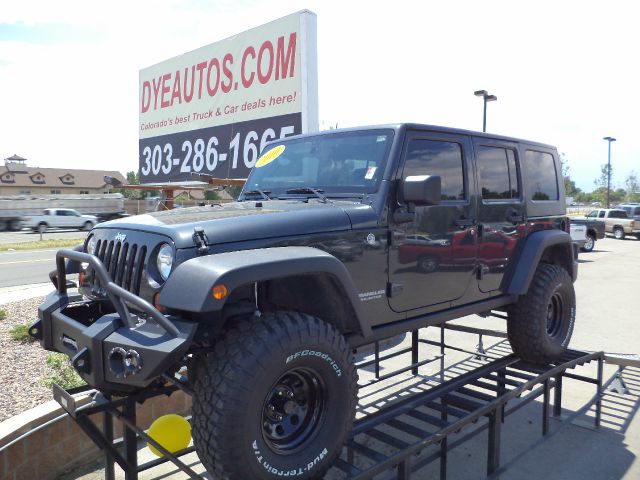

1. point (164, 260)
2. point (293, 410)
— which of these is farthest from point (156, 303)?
point (293, 410)

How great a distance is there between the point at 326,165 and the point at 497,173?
1.44 m

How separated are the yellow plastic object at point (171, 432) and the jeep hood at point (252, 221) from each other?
4.05 feet

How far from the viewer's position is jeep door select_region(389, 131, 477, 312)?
309 cm

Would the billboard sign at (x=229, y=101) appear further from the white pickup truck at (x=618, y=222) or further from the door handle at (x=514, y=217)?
the white pickup truck at (x=618, y=222)

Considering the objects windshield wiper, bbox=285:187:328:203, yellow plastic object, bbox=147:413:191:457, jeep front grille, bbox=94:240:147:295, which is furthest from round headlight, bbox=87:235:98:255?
windshield wiper, bbox=285:187:328:203

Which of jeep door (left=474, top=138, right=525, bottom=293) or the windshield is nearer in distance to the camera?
the windshield

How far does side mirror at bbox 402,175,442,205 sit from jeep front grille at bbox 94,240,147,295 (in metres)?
1.44

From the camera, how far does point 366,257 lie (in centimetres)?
290

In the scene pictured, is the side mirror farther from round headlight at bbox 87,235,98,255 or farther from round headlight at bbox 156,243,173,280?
round headlight at bbox 87,235,98,255

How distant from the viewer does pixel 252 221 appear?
2.60 metres

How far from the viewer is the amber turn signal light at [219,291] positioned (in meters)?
2.10

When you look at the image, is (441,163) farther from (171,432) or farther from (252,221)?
(171,432)

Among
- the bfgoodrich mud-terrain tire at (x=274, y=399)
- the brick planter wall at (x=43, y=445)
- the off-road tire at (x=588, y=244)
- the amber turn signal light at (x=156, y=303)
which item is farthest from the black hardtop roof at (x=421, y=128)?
the off-road tire at (x=588, y=244)

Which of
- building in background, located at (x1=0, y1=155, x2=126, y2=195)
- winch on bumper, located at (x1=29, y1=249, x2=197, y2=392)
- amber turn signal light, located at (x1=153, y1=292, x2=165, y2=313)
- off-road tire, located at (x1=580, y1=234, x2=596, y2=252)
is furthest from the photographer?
building in background, located at (x1=0, y1=155, x2=126, y2=195)
